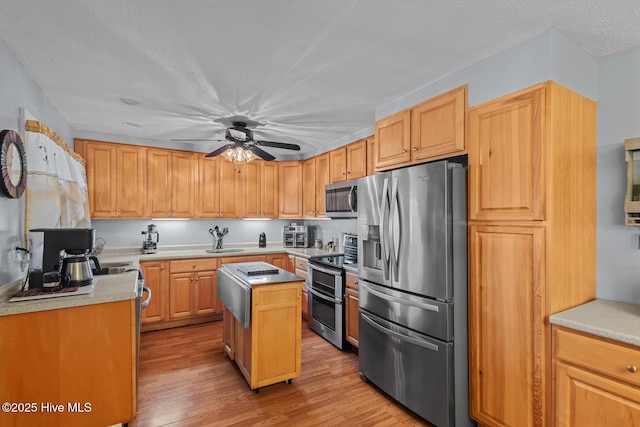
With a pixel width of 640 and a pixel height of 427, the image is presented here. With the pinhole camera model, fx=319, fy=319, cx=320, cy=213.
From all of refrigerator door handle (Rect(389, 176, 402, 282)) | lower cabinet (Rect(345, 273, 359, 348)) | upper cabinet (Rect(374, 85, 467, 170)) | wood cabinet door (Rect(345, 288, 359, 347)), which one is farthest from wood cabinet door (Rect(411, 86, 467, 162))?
wood cabinet door (Rect(345, 288, 359, 347))

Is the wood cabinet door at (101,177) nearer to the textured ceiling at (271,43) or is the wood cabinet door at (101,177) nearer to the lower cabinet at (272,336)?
the textured ceiling at (271,43)

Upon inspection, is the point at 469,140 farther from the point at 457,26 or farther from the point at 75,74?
the point at 75,74

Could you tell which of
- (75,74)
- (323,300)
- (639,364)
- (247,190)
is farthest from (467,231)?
(247,190)

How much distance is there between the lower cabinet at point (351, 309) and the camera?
128 inches

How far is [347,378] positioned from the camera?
2.89 metres

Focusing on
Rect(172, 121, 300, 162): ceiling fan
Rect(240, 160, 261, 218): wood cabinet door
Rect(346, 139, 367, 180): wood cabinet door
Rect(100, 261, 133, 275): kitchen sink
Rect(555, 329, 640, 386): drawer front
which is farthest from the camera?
Rect(240, 160, 261, 218): wood cabinet door

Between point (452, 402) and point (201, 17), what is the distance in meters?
2.76

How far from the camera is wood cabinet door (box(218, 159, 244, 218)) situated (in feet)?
16.1

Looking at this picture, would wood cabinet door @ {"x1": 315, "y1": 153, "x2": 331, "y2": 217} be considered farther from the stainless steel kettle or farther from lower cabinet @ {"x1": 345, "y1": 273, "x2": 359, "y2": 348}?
the stainless steel kettle

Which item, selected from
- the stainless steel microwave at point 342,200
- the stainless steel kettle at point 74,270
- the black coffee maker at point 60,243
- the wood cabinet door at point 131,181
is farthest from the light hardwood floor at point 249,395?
the wood cabinet door at point 131,181

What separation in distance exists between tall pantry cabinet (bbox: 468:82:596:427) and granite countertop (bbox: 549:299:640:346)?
71 mm

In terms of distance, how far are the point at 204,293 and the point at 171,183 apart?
162 cm

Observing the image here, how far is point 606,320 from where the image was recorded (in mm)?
1691

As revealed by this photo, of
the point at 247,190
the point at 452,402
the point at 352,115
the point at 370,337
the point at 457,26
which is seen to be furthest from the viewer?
the point at 247,190
